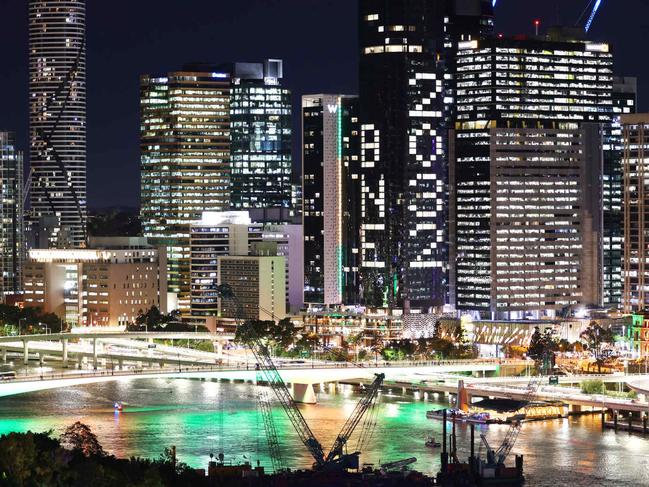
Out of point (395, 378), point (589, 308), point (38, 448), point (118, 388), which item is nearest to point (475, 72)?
point (589, 308)

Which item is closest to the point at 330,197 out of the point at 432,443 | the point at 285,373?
the point at 285,373

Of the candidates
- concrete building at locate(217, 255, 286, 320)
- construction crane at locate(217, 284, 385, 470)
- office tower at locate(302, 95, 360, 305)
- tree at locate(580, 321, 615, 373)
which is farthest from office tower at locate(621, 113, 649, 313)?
construction crane at locate(217, 284, 385, 470)

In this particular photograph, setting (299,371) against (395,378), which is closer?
(299,371)

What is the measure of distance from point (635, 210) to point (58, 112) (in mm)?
53277

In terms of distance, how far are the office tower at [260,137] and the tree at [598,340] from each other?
34225mm

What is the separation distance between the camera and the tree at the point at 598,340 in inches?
3169

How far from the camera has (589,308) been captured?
92.1 metres

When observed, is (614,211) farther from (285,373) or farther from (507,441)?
(507,441)

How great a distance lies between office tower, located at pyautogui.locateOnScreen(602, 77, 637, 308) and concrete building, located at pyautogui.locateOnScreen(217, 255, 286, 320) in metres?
16.6

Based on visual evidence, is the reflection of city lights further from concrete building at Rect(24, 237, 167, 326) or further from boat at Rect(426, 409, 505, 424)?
concrete building at Rect(24, 237, 167, 326)

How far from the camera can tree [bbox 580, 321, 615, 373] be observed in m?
80.5

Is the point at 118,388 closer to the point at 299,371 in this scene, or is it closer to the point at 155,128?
the point at 299,371

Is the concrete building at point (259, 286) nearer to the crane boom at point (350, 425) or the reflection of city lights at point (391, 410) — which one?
the reflection of city lights at point (391, 410)

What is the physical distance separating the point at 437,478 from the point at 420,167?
41549 mm
